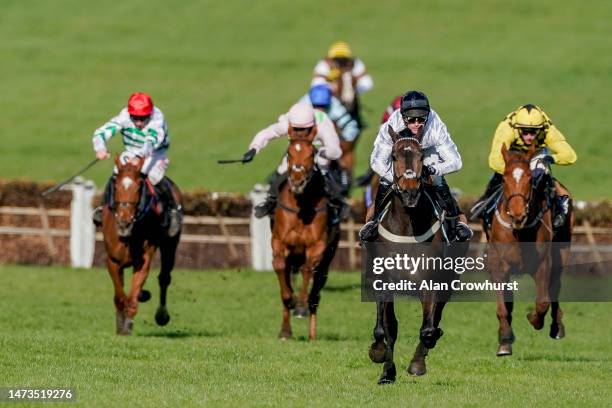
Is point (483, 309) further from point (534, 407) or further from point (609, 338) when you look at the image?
point (534, 407)

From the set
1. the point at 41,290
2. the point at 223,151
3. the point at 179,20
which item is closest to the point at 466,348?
the point at 41,290

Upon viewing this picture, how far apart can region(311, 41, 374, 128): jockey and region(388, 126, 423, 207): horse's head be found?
42.8 ft

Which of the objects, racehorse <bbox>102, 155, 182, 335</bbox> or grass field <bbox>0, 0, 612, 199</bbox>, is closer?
racehorse <bbox>102, 155, 182, 335</bbox>

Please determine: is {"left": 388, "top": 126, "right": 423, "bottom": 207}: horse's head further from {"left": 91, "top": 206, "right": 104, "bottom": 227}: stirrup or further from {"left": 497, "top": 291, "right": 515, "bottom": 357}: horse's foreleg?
{"left": 91, "top": 206, "right": 104, "bottom": 227}: stirrup

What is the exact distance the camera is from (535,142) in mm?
15922

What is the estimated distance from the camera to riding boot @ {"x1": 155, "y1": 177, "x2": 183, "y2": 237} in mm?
17467

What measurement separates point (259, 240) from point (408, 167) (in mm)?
14047

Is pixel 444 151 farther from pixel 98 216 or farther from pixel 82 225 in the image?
pixel 82 225

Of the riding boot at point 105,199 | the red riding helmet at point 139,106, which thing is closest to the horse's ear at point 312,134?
the red riding helmet at point 139,106

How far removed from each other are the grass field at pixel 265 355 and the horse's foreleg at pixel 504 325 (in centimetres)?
23

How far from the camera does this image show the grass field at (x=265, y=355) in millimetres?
11805

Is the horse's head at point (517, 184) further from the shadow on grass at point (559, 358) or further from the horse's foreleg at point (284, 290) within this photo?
the horse's foreleg at point (284, 290)

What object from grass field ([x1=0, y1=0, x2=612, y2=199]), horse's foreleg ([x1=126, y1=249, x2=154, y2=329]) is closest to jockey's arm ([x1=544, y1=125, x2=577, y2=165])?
horse's foreleg ([x1=126, y1=249, x2=154, y2=329])

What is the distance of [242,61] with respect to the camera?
159ft
